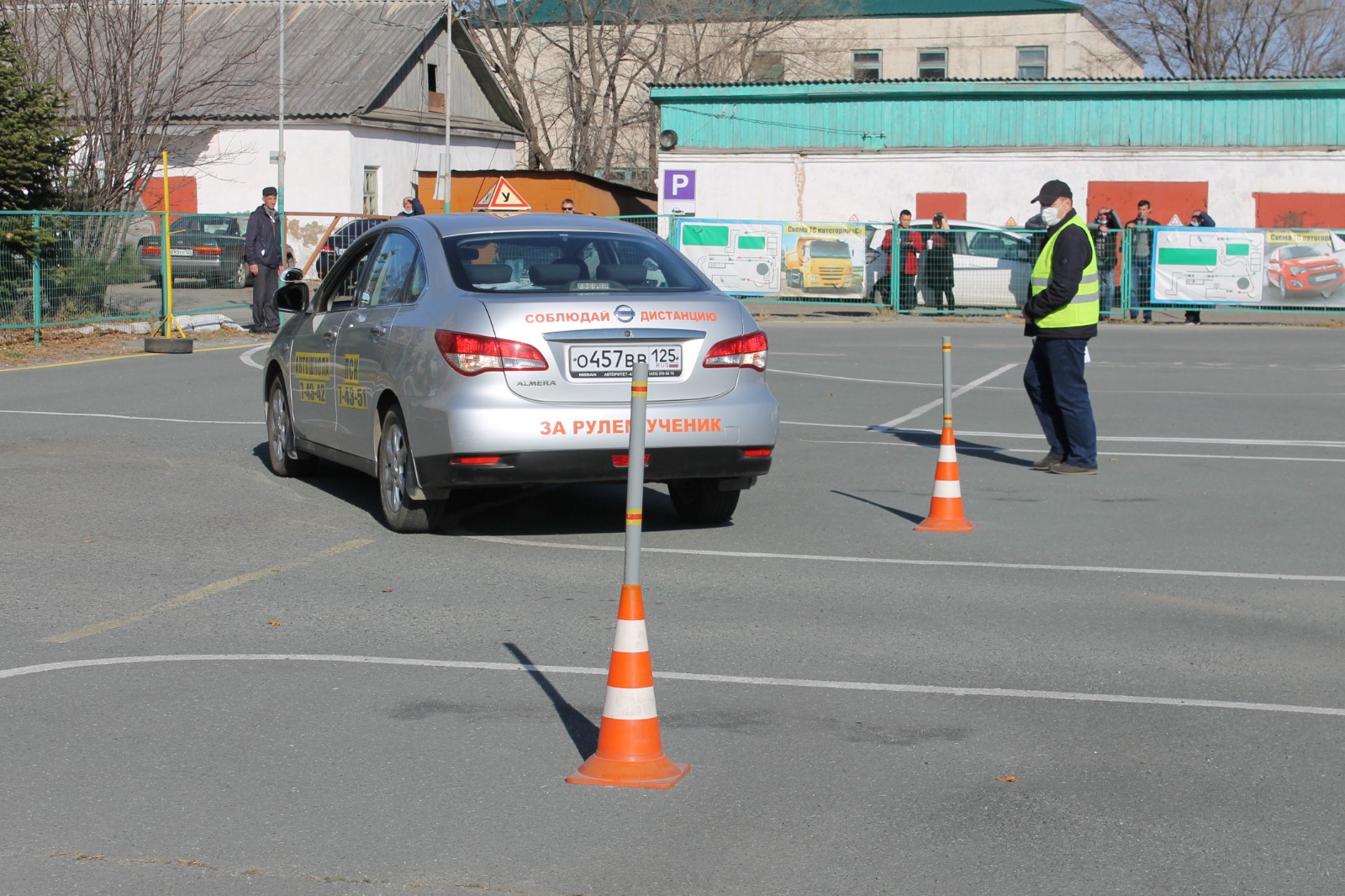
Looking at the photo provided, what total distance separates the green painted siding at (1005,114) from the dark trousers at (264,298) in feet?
50.5

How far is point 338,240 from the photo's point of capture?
30094mm

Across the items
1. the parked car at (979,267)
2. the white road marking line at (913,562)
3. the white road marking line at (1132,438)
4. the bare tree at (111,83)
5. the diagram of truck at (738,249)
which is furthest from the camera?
the diagram of truck at (738,249)

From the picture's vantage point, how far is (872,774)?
4.72 meters

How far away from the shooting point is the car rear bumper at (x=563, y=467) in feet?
25.7

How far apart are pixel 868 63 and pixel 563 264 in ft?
178

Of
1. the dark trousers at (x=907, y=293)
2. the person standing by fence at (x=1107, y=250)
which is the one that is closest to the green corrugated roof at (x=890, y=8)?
the dark trousers at (x=907, y=293)

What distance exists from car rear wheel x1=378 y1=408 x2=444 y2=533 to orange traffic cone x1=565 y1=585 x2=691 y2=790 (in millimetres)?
3744

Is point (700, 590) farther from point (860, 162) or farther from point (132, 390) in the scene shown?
point (860, 162)

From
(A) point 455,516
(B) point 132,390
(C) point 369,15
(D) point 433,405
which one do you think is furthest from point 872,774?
(C) point 369,15

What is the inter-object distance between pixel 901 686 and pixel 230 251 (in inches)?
873

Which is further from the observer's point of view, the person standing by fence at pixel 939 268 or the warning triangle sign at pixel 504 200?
the person standing by fence at pixel 939 268

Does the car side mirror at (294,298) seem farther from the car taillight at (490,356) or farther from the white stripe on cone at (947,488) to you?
the white stripe on cone at (947,488)

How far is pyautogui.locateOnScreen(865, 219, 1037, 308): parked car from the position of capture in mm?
29078

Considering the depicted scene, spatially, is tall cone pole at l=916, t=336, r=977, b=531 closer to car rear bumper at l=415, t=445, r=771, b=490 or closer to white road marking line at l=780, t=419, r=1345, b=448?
car rear bumper at l=415, t=445, r=771, b=490
